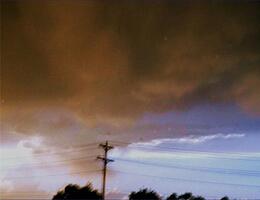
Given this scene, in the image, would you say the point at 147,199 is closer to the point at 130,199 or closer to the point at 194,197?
the point at 130,199

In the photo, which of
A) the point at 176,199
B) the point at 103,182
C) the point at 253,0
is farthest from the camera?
the point at 176,199

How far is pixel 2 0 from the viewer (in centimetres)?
1662

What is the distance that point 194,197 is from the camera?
4597 centimetres

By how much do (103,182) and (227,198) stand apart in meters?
18.4

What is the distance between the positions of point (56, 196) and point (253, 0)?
28.5 meters

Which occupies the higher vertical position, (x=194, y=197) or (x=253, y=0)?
(x=253, y=0)

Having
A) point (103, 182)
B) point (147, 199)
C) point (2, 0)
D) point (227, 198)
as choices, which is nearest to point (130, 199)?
point (147, 199)

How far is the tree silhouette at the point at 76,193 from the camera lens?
4080 centimetres

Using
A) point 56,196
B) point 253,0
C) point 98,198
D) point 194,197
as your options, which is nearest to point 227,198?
point 194,197

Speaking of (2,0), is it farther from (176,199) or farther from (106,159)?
(176,199)

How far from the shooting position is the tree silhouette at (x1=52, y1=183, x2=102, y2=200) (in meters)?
40.8

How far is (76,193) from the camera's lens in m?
41.4

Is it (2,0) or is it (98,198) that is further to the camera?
(98,198)

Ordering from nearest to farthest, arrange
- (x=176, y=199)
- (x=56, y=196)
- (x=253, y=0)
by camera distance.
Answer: (x=253, y=0) < (x=56, y=196) < (x=176, y=199)
